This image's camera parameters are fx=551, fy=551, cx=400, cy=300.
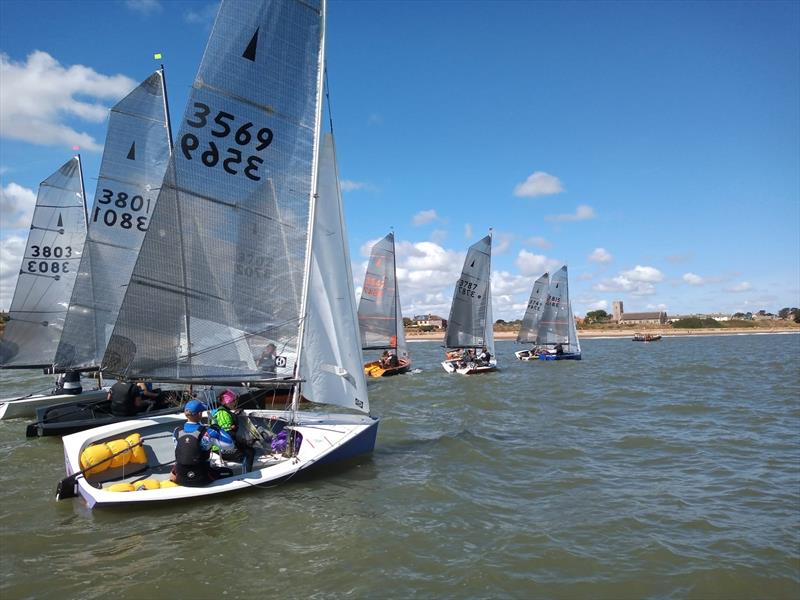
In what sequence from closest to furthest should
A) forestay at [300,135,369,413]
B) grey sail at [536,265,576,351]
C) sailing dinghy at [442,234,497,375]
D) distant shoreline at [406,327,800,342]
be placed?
forestay at [300,135,369,413] < sailing dinghy at [442,234,497,375] < grey sail at [536,265,576,351] < distant shoreline at [406,327,800,342]

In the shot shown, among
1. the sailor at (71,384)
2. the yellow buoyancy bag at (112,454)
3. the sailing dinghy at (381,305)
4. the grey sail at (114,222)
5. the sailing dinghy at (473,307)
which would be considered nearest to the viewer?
the yellow buoyancy bag at (112,454)

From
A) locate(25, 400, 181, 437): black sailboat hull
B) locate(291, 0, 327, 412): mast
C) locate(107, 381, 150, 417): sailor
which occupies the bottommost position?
locate(25, 400, 181, 437): black sailboat hull

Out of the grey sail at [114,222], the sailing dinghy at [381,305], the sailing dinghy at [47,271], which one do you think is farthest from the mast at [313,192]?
the sailing dinghy at [381,305]

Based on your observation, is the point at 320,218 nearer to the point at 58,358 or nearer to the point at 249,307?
the point at 249,307

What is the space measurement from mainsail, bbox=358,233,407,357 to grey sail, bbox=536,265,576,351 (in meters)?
15.0

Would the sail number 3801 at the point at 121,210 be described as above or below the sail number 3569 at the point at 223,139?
above

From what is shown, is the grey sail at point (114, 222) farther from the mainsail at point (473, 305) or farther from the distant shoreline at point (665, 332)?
the distant shoreline at point (665, 332)

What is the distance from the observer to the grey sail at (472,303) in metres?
31.1

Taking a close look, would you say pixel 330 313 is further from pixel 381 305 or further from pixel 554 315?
pixel 554 315

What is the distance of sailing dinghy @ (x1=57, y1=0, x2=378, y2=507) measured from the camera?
8.34 metres

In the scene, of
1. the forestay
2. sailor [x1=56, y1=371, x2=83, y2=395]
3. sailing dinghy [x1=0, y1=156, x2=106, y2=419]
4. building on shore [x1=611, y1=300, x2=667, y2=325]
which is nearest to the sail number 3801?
sailing dinghy [x1=0, y1=156, x2=106, y2=419]

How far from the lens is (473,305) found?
102 feet

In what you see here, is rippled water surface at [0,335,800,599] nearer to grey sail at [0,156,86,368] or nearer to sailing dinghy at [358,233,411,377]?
grey sail at [0,156,86,368]

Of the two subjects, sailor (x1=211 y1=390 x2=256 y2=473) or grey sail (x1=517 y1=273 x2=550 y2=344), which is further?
grey sail (x1=517 y1=273 x2=550 y2=344)
